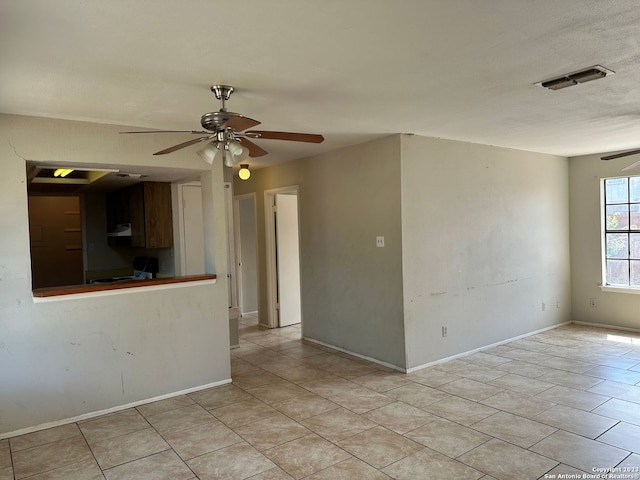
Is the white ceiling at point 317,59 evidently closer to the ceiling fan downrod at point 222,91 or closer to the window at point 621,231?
the ceiling fan downrod at point 222,91

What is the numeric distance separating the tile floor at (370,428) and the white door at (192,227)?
4.90 ft

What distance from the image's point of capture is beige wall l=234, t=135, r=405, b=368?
14.5 ft

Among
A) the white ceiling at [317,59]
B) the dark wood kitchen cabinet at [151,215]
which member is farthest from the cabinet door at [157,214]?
the white ceiling at [317,59]

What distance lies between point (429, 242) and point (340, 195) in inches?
45.8

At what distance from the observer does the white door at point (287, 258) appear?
633cm

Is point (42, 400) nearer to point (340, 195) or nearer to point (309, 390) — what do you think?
point (309, 390)

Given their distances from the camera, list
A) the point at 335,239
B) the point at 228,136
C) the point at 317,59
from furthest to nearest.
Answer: the point at 335,239
the point at 228,136
the point at 317,59

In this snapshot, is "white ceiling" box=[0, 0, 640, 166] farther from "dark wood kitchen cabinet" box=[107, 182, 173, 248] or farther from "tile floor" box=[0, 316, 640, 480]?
"tile floor" box=[0, 316, 640, 480]

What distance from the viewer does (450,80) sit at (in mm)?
2727

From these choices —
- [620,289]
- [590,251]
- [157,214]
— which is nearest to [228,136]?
[157,214]

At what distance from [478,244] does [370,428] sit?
2.68m

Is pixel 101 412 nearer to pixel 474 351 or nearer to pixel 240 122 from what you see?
pixel 240 122

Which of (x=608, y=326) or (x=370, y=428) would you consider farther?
(x=608, y=326)

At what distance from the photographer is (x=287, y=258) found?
6.43m
